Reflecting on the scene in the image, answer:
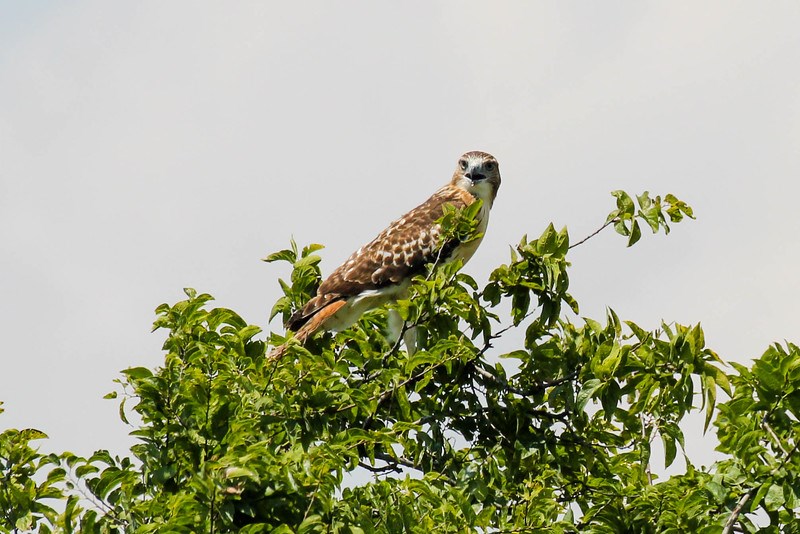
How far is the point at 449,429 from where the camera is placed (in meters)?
6.73

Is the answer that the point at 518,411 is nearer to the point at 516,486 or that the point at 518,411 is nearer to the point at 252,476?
the point at 516,486

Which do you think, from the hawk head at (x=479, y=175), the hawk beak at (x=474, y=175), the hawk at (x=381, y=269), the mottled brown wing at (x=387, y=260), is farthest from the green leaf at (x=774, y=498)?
the hawk beak at (x=474, y=175)

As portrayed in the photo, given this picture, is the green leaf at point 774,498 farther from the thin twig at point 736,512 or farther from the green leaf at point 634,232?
the green leaf at point 634,232

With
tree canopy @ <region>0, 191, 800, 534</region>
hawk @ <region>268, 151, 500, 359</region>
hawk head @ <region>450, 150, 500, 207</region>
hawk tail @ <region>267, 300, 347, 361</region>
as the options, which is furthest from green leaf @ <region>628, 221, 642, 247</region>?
hawk head @ <region>450, 150, 500, 207</region>

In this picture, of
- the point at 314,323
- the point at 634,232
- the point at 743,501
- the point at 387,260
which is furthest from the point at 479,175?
the point at 743,501

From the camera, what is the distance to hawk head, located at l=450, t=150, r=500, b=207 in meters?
10.2

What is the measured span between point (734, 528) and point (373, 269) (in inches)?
156

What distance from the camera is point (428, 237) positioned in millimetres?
9352

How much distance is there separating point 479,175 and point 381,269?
1540mm

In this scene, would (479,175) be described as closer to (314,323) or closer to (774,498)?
(314,323)

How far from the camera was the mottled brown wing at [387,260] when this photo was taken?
8.97m

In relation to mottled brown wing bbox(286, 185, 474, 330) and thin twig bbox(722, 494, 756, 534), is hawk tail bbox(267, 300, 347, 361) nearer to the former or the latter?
mottled brown wing bbox(286, 185, 474, 330)

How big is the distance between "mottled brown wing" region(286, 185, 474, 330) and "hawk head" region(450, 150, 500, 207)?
0.71 metres

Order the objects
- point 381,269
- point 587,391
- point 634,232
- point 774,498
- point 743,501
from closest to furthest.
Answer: point 774,498 → point 743,501 → point 587,391 → point 634,232 → point 381,269
